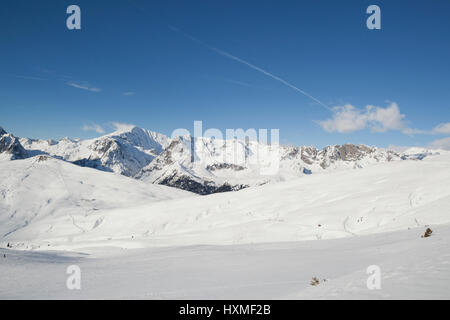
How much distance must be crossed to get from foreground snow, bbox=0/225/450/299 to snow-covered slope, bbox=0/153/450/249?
25.4 ft

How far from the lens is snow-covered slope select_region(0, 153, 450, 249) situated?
18.7 m

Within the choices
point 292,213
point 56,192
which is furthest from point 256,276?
point 56,192

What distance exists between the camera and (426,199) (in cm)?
1939

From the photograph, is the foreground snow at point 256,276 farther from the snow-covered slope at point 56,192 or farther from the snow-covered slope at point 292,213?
the snow-covered slope at point 56,192

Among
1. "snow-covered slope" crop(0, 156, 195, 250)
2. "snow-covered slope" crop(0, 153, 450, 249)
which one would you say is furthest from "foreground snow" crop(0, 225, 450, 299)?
"snow-covered slope" crop(0, 156, 195, 250)

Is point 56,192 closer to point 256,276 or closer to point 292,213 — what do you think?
point 292,213

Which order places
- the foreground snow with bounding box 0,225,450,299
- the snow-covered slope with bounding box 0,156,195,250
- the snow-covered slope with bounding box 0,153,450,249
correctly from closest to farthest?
the foreground snow with bounding box 0,225,450,299 < the snow-covered slope with bounding box 0,153,450,249 < the snow-covered slope with bounding box 0,156,195,250

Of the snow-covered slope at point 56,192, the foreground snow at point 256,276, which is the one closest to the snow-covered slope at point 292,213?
the foreground snow at point 256,276

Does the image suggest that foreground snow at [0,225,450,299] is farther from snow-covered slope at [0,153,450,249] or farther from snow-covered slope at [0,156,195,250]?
snow-covered slope at [0,156,195,250]

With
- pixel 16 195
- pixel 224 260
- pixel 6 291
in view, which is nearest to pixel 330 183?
pixel 224 260

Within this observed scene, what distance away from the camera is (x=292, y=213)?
23.5 m
